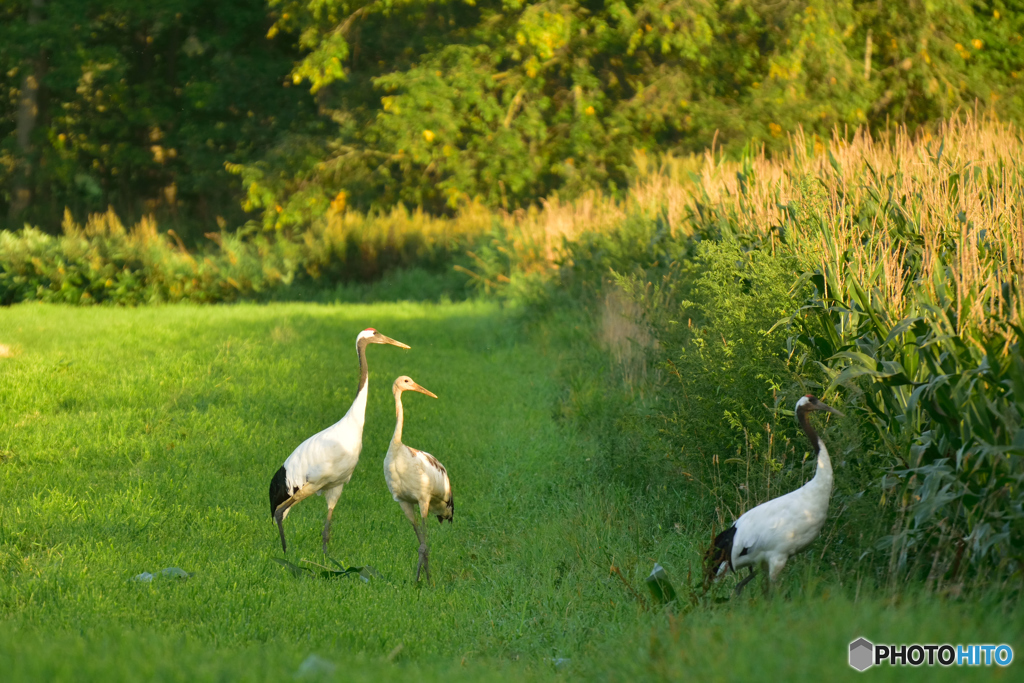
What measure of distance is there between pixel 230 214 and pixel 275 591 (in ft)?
99.9

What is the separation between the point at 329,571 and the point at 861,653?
11.4ft

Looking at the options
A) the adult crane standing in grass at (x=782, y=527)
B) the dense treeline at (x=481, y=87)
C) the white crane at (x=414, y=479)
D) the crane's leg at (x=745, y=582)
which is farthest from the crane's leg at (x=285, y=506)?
the dense treeline at (x=481, y=87)

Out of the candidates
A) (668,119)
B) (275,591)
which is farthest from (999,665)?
(668,119)

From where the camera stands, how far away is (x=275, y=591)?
5527mm

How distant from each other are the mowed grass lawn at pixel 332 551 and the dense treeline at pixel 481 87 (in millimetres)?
14333

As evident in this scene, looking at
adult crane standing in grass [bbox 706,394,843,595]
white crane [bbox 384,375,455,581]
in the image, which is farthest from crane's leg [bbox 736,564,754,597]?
white crane [bbox 384,375,455,581]

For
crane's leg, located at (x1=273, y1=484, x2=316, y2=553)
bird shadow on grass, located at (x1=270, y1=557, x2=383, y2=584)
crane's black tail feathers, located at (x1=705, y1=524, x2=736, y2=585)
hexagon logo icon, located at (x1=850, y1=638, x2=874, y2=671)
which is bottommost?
bird shadow on grass, located at (x1=270, y1=557, x2=383, y2=584)

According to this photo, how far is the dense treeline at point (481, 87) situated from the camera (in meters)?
23.9

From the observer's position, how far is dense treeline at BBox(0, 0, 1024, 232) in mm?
23859

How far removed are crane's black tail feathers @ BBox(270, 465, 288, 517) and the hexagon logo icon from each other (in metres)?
4.03

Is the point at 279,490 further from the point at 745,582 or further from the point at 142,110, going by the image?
the point at 142,110

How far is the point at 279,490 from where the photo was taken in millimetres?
6344

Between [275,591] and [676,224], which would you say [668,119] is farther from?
[275,591]

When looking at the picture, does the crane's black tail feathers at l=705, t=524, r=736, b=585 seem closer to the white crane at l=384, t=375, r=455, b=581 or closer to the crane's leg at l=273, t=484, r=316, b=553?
the white crane at l=384, t=375, r=455, b=581
